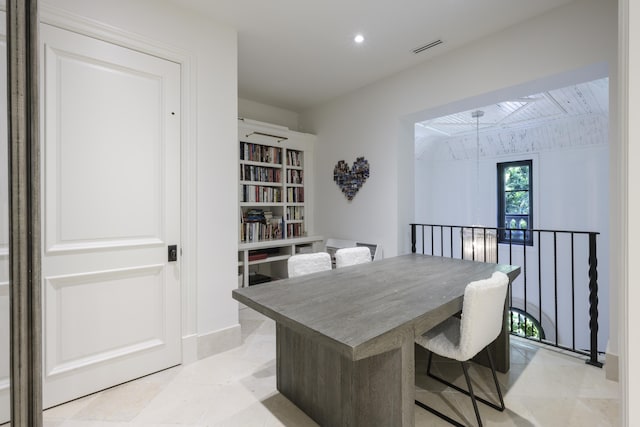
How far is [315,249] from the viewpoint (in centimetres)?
450

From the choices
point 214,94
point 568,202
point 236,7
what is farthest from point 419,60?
point 568,202

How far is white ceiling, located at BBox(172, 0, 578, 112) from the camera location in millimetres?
2311

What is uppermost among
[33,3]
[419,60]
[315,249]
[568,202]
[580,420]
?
[419,60]

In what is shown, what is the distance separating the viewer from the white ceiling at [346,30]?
7.58 feet

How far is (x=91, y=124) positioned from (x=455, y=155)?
551cm

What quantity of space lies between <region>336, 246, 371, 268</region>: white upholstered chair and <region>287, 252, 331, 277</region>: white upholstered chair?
8.9 inches

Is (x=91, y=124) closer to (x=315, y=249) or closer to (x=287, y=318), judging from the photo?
(x=287, y=318)

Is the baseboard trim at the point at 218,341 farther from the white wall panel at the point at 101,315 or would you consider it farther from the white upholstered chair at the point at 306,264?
the white upholstered chair at the point at 306,264

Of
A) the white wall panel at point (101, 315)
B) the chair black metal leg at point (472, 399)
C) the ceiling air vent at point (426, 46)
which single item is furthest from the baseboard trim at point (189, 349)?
the ceiling air vent at point (426, 46)

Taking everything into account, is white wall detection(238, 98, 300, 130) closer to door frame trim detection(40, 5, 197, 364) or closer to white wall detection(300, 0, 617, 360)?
white wall detection(300, 0, 617, 360)

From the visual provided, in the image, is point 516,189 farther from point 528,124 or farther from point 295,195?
point 295,195

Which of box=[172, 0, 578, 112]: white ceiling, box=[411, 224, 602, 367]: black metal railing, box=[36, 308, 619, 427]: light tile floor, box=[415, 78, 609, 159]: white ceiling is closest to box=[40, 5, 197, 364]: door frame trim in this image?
box=[36, 308, 619, 427]: light tile floor

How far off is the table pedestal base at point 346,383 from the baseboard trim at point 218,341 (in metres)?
0.76

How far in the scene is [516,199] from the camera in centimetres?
522
